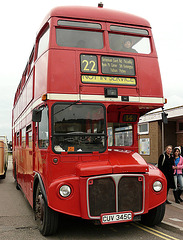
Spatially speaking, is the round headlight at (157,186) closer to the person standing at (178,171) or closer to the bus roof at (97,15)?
the bus roof at (97,15)

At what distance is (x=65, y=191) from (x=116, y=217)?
0.98 meters

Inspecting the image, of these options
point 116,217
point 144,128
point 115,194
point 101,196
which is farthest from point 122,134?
point 144,128

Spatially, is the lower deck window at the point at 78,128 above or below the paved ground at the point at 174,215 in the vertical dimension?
above

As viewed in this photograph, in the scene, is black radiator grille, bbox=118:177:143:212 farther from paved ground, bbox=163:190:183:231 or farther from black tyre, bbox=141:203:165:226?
paved ground, bbox=163:190:183:231

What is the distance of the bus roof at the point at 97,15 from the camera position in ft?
19.2

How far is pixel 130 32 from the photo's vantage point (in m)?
6.30

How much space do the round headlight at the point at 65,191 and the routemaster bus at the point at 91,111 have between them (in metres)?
0.02

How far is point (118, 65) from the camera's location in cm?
589

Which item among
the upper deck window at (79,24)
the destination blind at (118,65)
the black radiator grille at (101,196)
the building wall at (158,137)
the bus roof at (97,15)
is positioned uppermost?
the bus roof at (97,15)

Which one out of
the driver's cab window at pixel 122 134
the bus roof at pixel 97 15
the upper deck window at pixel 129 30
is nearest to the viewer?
the bus roof at pixel 97 15

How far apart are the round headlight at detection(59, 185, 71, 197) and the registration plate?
69cm

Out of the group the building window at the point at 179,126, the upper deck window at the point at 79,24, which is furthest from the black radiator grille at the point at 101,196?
the building window at the point at 179,126

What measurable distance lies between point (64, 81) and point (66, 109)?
1.73 ft

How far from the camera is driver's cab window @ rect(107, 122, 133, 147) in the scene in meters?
7.09
